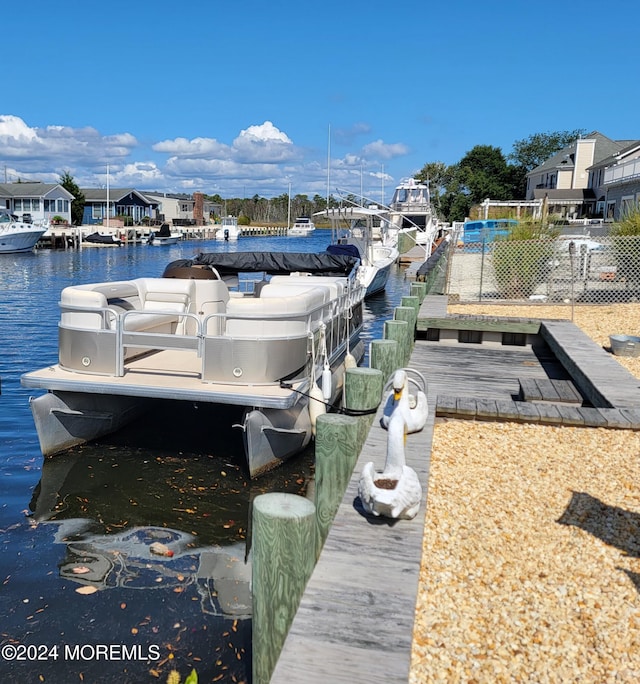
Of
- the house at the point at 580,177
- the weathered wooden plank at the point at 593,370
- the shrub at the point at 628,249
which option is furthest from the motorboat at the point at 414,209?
the weathered wooden plank at the point at 593,370

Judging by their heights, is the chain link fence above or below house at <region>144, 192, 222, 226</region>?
below

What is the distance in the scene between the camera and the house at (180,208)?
106925mm

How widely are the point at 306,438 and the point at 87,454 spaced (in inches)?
107

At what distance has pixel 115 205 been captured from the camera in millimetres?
92000

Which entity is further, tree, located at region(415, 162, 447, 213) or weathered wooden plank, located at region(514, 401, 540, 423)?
tree, located at region(415, 162, 447, 213)

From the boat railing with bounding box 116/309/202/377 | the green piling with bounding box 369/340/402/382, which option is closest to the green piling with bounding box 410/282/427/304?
the green piling with bounding box 369/340/402/382

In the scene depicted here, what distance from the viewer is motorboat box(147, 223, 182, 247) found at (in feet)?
258

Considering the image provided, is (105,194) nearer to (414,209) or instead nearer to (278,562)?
(414,209)

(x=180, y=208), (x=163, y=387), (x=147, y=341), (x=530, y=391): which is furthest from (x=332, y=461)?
(x=180, y=208)

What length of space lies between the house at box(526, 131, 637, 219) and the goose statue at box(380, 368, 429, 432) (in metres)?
47.5

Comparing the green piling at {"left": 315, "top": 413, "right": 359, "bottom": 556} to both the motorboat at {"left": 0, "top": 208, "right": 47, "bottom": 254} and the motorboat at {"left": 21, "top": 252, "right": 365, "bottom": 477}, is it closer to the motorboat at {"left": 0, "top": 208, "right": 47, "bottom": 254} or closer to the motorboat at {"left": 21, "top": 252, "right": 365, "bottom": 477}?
the motorboat at {"left": 21, "top": 252, "right": 365, "bottom": 477}

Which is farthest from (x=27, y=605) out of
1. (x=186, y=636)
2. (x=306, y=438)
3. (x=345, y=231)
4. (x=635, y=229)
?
(x=345, y=231)

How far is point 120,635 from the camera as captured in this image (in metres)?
4.99

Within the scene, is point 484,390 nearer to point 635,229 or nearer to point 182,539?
point 182,539
